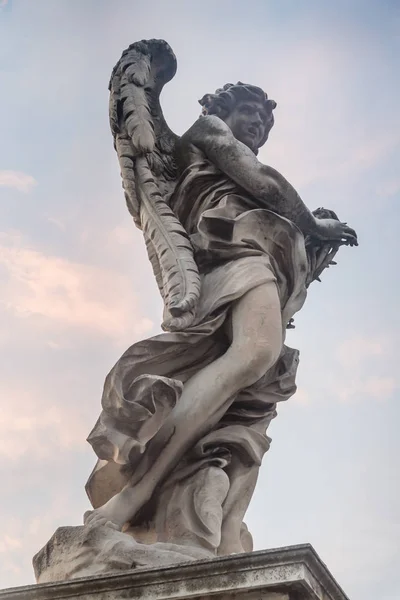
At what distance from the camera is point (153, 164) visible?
23.0 feet

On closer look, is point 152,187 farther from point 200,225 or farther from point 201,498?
point 201,498

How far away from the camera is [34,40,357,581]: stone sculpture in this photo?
5559mm

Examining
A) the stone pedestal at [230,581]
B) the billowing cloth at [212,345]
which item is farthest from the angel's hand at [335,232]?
the stone pedestal at [230,581]

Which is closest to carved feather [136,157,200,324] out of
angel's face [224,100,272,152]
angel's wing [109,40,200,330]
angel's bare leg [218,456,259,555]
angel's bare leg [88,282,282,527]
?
angel's wing [109,40,200,330]

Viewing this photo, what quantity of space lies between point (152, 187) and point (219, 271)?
0.80 metres

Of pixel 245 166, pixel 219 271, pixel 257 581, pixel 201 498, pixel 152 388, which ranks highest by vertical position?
pixel 245 166

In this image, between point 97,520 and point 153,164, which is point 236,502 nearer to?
point 97,520

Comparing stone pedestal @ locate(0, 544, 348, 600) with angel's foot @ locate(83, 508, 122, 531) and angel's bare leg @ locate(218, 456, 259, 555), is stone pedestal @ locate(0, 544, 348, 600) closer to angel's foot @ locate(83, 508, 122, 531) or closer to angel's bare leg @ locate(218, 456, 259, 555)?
angel's foot @ locate(83, 508, 122, 531)

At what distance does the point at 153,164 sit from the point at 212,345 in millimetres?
1510

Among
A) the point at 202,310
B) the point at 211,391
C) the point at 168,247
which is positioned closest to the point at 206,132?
the point at 168,247

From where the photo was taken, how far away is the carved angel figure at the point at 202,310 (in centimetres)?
561

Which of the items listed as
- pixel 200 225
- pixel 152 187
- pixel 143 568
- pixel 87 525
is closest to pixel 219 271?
pixel 200 225

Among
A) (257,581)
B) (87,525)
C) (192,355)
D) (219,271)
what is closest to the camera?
(257,581)

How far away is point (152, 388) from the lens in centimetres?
557
